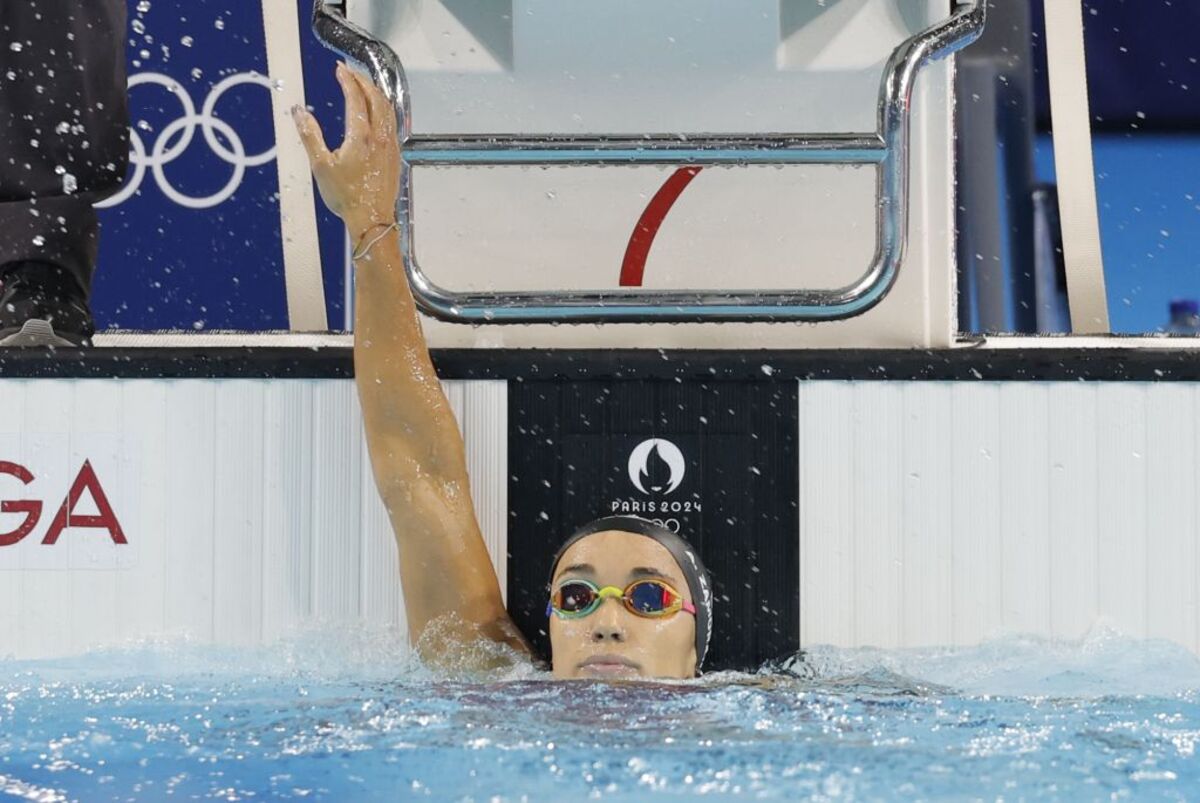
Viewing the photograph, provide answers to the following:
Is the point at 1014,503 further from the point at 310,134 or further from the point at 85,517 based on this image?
the point at 85,517

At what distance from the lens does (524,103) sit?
10.2 feet

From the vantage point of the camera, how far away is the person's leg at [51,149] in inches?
124

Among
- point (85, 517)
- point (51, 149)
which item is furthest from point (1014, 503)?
point (51, 149)

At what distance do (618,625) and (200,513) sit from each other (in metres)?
0.79

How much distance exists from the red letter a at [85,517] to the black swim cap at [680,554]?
0.79 m

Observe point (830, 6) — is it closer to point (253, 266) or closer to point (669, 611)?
point (669, 611)

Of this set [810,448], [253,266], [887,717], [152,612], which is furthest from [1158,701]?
[253,266]

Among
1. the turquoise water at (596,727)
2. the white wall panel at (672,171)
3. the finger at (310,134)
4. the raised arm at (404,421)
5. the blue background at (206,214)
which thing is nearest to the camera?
the turquoise water at (596,727)

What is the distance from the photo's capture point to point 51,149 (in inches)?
125

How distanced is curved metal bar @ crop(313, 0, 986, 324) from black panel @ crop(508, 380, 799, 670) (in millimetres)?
136

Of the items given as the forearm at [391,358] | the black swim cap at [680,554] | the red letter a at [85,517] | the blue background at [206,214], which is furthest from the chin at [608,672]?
the blue background at [206,214]

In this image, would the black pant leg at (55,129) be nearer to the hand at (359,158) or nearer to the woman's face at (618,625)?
the hand at (359,158)

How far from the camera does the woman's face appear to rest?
2.70 meters

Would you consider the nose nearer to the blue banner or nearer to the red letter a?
the red letter a
